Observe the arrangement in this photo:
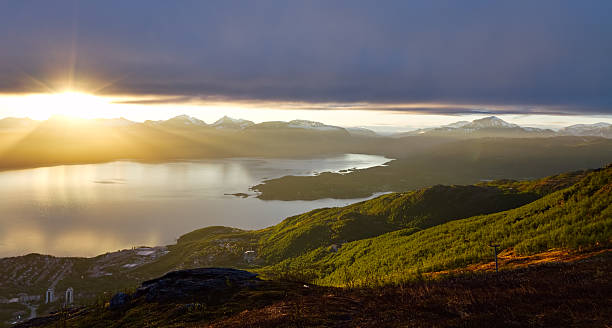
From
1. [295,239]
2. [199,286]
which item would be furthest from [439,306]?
[295,239]

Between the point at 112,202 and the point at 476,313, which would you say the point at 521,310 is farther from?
the point at 112,202

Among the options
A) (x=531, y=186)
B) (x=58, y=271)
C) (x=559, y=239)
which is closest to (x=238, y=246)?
(x=58, y=271)

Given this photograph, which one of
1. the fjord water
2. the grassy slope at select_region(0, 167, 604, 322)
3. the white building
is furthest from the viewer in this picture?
the fjord water

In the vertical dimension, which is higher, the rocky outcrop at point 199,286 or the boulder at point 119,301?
the rocky outcrop at point 199,286

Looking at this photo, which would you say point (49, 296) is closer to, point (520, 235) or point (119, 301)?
point (119, 301)

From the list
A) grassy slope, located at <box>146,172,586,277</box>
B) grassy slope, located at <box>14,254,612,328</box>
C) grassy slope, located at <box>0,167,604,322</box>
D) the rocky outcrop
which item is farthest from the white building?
grassy slope, located at <box>14,254,612,328</box>

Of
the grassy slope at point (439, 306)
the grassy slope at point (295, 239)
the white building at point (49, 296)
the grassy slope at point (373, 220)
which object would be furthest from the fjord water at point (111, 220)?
the grassy slope at point (439, 306)

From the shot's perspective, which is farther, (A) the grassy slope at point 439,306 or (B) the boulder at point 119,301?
(B) the boulder at point 119,301

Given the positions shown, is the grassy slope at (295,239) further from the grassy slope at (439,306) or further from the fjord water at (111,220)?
the grassy slope at (439,306)

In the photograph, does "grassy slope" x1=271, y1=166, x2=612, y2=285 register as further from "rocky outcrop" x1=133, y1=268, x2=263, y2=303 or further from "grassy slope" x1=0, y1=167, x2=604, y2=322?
"grassy slope" x1=0, y1=167, x2=604, y2=322
